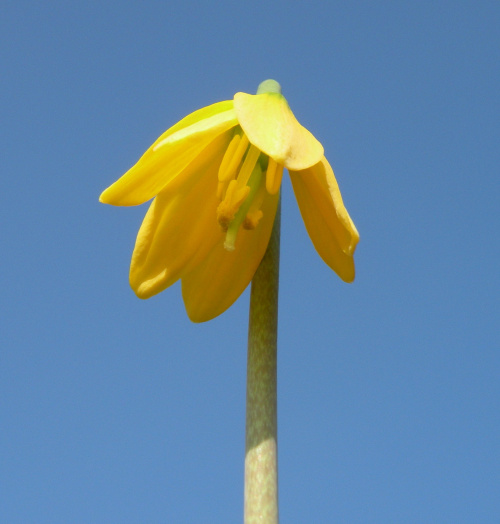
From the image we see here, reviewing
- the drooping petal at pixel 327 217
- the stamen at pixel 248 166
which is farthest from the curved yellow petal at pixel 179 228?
the drooping petal at pixel 327 217

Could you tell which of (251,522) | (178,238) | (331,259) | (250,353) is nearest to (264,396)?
(250,353)

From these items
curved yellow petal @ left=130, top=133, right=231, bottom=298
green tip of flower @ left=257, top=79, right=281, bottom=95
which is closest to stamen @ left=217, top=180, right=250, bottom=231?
curved yellow petal @ left=130, top=133, right=231, bottom=298

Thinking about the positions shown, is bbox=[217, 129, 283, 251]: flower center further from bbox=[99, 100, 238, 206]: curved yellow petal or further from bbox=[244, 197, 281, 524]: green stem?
bbox=[244, 197, 281, 524]: green stem

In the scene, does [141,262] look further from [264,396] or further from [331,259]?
[264,396]

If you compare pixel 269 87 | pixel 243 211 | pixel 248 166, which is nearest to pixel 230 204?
pixel 243 211

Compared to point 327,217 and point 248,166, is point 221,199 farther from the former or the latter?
point 327,217

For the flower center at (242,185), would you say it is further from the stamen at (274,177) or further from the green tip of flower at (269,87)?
the green tip of flower at (269,87)
